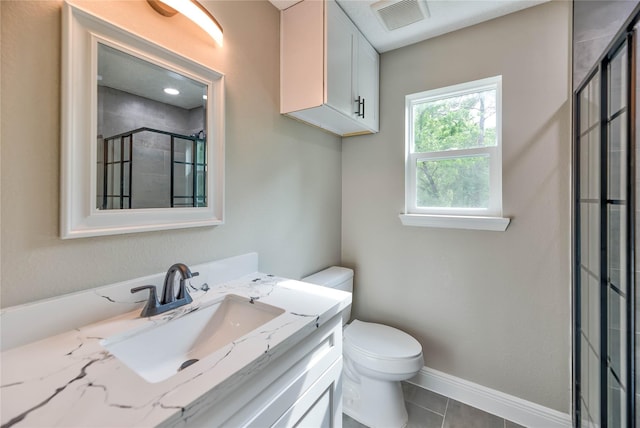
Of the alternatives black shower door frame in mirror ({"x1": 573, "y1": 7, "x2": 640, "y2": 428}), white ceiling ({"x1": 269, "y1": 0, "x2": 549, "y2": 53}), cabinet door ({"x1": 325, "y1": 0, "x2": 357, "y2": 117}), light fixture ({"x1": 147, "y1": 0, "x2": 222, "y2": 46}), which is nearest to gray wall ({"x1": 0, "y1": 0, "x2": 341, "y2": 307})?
light fixture ({"x1": 147, "y1": 0, "x2": 222, "y2": 46})

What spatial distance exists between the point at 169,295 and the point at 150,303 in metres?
0.06

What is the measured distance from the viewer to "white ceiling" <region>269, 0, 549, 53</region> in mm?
1453

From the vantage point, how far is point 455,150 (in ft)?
5.74

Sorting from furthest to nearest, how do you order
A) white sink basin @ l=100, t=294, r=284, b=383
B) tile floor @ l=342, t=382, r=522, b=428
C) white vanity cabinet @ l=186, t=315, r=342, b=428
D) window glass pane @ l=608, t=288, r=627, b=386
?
tile floor @ l=342, t=382, r=522, b=428, window glass pane @ l=608, t=288, r=627, b=386, white sink basin @ l=100, t=294, r=284, b=383, white vanity cabinet @ l=186, t=315, r=342, b=428

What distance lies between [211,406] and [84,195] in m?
0.72

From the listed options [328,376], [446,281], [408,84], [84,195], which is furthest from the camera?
[408,84]

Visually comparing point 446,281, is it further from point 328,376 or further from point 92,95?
point 92,95

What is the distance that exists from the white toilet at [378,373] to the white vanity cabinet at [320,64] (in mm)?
1050

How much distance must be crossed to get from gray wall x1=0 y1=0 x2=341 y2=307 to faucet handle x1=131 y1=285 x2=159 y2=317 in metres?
0.09

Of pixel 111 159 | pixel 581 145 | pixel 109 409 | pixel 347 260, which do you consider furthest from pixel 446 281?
pixel 111 159

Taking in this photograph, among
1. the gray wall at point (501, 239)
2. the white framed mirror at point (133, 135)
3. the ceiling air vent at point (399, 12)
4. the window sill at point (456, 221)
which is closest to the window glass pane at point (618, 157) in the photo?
the gray wall at point (501, 239)

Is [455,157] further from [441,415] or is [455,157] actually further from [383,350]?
[441,415]

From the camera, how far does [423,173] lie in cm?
186

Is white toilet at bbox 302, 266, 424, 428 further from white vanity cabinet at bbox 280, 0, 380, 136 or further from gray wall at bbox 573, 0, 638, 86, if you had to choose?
gray wall at bbox 573, 0, 638, 86
